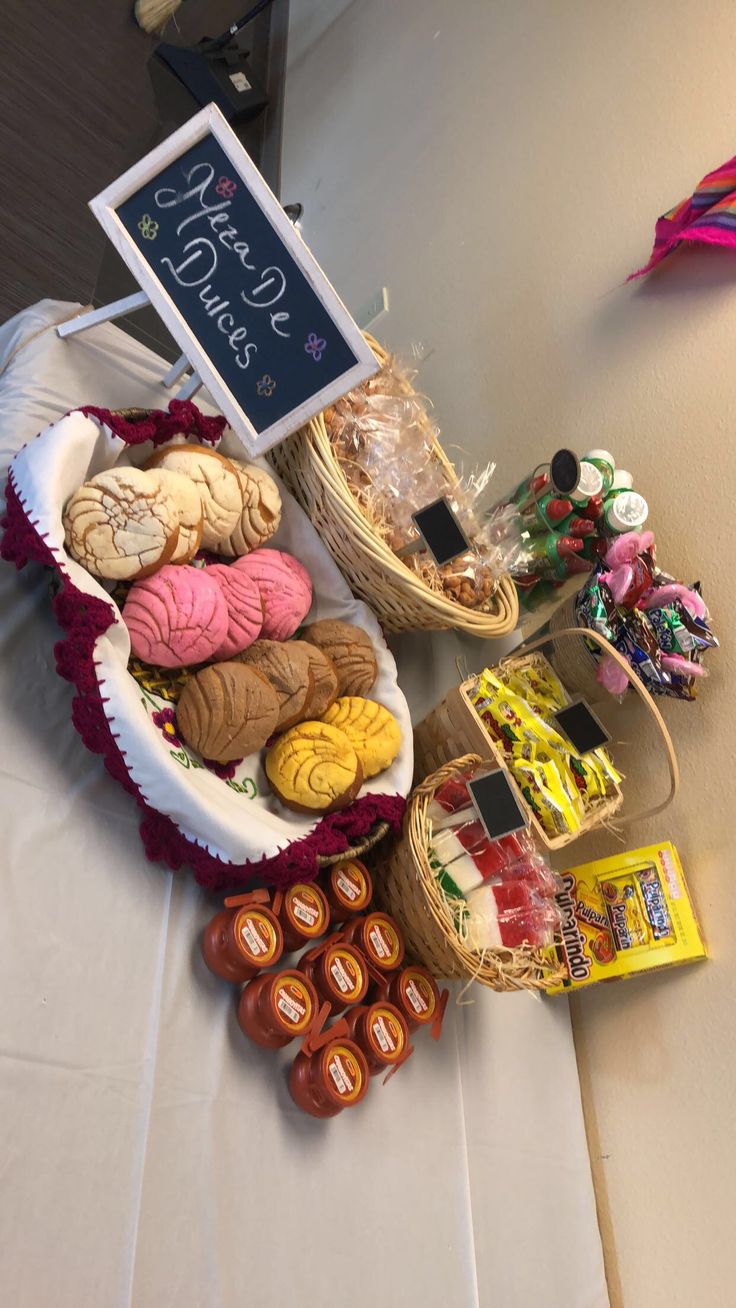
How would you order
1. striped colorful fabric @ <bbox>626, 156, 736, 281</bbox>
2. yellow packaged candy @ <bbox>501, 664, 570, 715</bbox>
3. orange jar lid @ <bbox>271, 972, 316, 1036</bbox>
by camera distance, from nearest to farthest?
orange jar lid @ <bbox>271, 972, 316, 1036</bbox>
yellow packaged candy @ <bbox>501, 664, 570, 715</bbox>
striped colorful fabric @ <bbox>626, 156, 736, 281</bbox>

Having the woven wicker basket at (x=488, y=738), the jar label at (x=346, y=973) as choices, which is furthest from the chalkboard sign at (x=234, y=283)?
the jar label at (x=346, y=973)

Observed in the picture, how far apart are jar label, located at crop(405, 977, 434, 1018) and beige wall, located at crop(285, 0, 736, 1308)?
0.48 m

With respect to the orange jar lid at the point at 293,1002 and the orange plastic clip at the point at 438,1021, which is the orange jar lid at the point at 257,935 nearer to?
the orange jar lid at the point at 293,1002

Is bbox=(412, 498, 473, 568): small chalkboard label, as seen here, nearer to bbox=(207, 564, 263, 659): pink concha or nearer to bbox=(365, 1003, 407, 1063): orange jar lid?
bbox=(207, 564, 263, 659): pink concha

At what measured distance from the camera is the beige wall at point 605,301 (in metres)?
1.43

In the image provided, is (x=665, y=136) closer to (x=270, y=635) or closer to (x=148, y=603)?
(x=270, y=635)

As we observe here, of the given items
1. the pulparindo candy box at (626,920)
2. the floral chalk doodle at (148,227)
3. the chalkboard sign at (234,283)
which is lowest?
the pulparindo candy box at (626,920)

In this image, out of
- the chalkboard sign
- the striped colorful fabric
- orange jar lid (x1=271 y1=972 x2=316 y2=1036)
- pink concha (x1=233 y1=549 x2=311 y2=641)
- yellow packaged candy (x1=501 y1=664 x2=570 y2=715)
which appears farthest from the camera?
the striped colorful fabric

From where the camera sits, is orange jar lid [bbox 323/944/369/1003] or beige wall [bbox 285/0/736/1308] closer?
orange jar lid [bbox 323/944/369/1003]

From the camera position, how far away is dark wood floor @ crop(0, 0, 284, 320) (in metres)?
1.83

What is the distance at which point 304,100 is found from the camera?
2730 millimetres

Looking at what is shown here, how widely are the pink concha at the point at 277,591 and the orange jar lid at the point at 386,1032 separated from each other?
1.85 feet

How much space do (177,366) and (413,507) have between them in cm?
47

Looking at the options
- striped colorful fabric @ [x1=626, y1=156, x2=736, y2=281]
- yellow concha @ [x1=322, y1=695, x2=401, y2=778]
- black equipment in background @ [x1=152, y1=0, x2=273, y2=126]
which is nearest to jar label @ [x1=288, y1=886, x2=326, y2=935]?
yellow concha @ [x1=322, y1=695, x2=401, y2=778]
